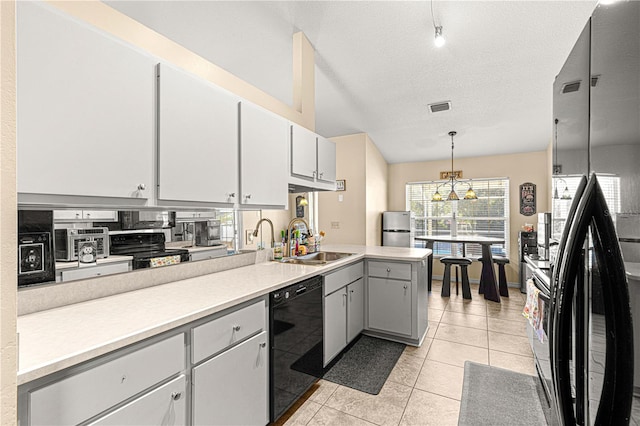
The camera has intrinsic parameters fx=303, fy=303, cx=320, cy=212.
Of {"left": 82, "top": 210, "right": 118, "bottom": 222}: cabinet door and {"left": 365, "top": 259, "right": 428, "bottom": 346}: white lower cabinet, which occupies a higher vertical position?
{"left": 82, "top": 210, "right": 118, "bottom": 222}: cabinet door

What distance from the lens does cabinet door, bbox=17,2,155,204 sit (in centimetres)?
108

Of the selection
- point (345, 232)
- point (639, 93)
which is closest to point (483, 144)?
point (345, 232)

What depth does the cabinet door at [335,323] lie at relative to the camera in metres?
2.46

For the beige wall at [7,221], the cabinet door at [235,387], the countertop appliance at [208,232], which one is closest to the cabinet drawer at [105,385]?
the cabinet door at [235,387]

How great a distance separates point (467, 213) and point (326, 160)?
4071 millimetres

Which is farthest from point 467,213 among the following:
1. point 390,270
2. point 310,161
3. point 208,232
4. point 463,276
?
point 208,232

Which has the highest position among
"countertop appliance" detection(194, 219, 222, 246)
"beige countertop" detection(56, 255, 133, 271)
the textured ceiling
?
the textured ceiling

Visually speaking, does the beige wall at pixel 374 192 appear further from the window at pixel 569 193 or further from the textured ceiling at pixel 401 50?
the window at pixel 569 193

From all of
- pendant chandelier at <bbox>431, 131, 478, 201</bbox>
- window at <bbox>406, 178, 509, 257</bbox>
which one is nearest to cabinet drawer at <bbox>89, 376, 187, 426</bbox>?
pendant chandelier at <bbox>431, 131, 478, 201</bbox>

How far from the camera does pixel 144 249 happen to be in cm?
176

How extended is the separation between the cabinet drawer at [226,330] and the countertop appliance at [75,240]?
27.7 inches

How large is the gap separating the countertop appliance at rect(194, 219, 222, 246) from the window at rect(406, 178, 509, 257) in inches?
192

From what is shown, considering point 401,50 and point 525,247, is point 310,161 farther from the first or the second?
point 525,247

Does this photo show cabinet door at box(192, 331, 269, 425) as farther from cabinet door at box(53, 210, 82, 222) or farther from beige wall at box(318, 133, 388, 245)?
beige wall at box(318, 133, 388, 245)
